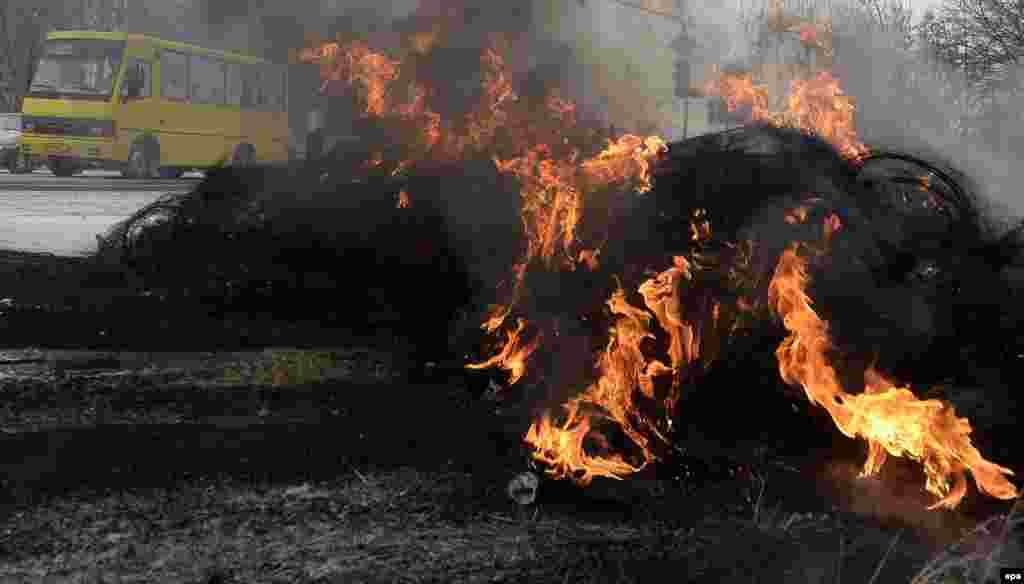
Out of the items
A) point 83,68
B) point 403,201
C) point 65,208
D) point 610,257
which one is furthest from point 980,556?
point 83,68

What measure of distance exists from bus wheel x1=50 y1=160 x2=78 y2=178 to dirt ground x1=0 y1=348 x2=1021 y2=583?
19.1 m

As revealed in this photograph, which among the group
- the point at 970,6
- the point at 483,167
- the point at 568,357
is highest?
the point at 970,6

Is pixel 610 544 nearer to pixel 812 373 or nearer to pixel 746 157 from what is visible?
pixel 812 373

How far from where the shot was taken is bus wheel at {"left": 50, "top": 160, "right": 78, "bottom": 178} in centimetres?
2239

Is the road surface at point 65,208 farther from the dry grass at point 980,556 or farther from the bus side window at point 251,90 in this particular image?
the dry grass at point 980,556

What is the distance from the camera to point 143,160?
22.2 metres

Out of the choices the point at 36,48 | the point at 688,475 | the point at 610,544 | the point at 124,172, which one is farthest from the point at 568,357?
the point at 36,48

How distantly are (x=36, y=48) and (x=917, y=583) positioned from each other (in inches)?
1855

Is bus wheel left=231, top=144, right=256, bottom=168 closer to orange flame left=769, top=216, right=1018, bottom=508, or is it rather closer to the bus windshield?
the bus windshield

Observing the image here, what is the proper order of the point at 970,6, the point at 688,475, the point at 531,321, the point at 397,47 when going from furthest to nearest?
the point at 970,6, the point at 397,47, the point at 531,321, the point at 688,475

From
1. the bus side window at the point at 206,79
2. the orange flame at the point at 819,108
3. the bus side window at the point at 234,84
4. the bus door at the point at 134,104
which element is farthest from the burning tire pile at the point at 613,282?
the bus side window at the point at 234,84

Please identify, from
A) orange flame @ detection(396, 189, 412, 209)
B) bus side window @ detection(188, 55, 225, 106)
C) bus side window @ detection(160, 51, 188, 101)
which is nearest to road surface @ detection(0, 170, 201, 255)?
bus side window @ detection(160, 51, 188, 101)

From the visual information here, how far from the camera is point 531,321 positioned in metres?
5.54

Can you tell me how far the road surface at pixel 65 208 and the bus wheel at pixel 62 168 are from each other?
1.38 feet
